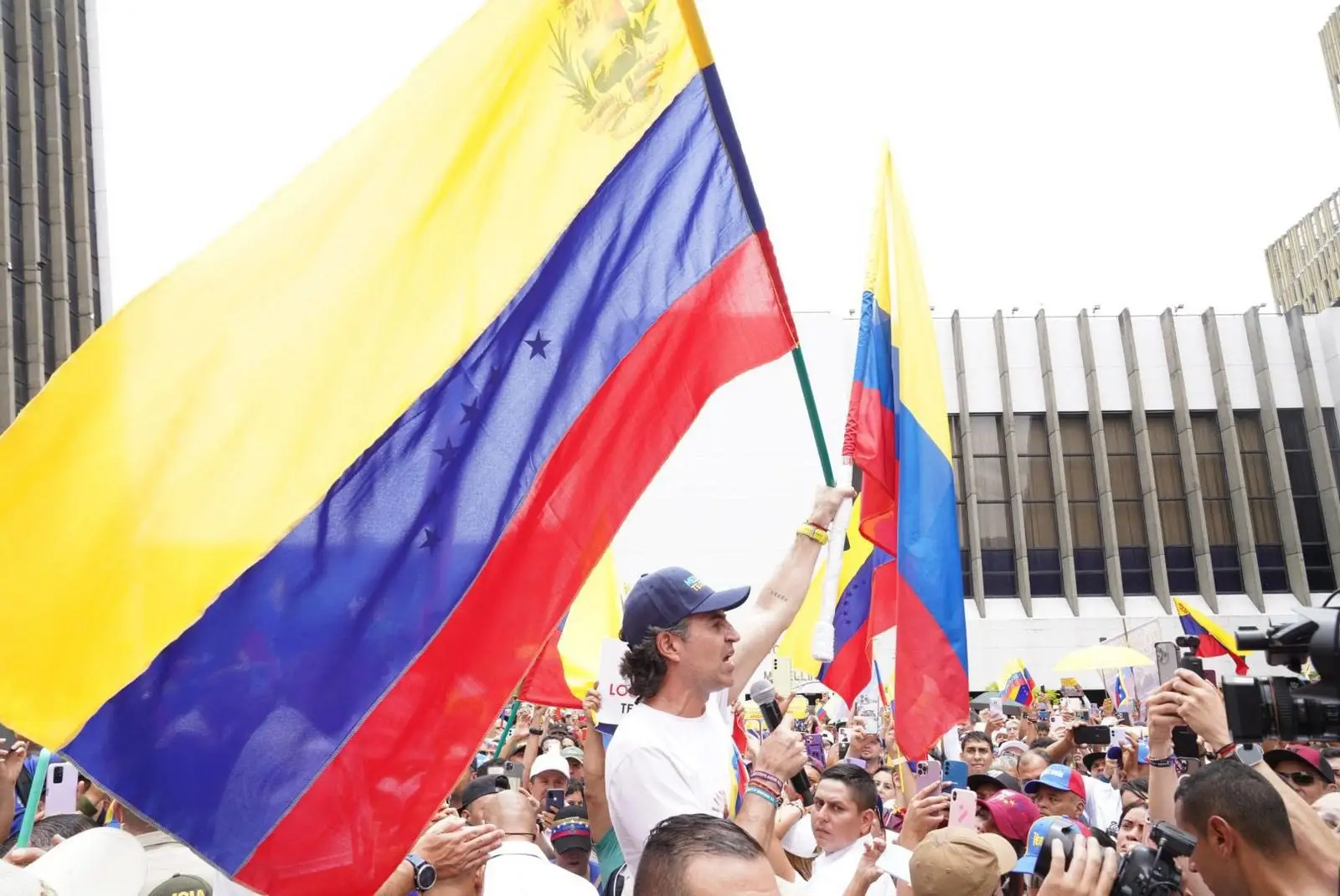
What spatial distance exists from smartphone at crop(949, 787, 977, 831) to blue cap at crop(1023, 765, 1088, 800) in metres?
3.07

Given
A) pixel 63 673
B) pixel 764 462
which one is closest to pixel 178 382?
pixel 63 673

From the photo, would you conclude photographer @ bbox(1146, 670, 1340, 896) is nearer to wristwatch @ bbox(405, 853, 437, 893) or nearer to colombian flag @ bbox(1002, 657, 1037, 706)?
wristwatch @ bbox(405, 853, 437, 893)

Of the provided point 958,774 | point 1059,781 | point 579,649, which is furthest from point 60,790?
point 1059,781

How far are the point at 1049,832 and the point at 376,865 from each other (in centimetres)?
172

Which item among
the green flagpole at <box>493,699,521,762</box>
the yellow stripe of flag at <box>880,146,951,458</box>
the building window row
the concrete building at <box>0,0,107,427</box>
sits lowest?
the green flagpole at <box>493,699,521,762</box>

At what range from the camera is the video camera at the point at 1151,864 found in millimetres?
2842

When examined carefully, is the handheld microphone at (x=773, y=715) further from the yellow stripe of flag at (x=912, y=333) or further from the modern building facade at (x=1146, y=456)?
the modern building facade at (x=1146, y=456)

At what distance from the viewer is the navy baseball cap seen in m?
3.94

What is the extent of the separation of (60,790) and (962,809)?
13.6ft

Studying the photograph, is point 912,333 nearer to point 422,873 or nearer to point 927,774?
point 927,774

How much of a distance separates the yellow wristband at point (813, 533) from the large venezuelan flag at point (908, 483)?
125 cm

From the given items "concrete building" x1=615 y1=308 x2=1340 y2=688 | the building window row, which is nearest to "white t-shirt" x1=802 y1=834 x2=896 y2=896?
"concrete building" x1=615 y1=308 x2=1340 y2=688

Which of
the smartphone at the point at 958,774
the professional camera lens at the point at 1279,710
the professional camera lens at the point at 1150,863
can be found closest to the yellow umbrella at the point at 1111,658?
the smartphone at the point at 958,774

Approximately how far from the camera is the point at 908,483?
666 cm
